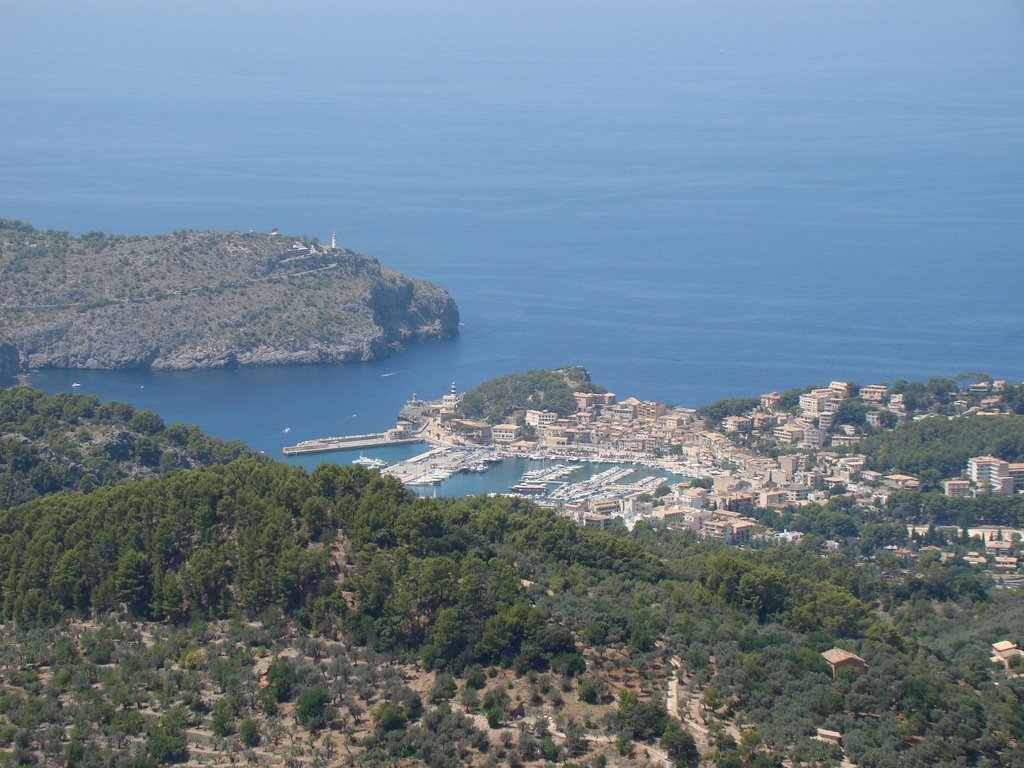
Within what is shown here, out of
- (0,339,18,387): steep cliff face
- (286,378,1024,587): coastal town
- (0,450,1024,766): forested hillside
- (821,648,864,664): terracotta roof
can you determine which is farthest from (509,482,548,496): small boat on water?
(821,648,864,664): terracotta roof

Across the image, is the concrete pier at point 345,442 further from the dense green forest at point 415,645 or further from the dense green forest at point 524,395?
the dense green forest at point 415,645

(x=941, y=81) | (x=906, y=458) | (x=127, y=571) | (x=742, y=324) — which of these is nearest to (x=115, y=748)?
(x=127, y=571)

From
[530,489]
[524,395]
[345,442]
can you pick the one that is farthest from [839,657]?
[524,395]

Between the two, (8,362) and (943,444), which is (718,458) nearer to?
(943,444)

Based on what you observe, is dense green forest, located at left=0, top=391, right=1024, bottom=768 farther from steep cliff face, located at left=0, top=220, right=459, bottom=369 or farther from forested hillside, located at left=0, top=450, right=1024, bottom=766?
steep cliff face, located at left=0, top=220, right=459, bottom=369

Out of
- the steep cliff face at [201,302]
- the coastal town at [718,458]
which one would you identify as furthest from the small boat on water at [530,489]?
the steep cliff face at [201,302]
